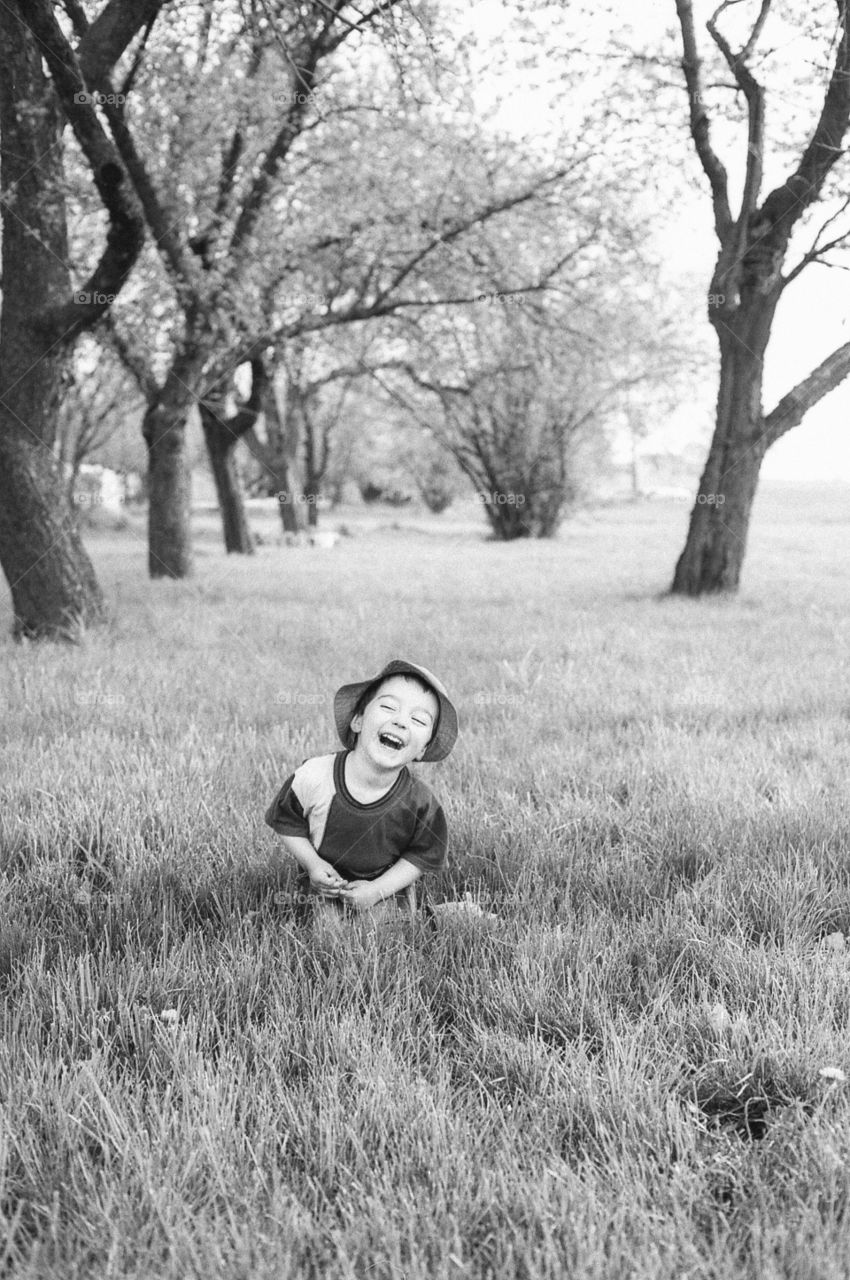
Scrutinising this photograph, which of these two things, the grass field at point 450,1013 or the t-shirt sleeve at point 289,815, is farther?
the t-shirt sleeve at point 289,815

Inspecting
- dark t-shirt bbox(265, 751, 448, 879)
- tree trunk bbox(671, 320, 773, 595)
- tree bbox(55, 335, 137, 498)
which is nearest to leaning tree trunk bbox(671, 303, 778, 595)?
tree trunk bbox(671, 320, 773, 595)

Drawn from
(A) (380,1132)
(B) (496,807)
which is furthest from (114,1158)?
(B) (496,807)

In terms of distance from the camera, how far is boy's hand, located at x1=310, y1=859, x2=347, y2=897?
306 centimetres

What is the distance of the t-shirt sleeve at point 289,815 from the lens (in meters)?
3.14

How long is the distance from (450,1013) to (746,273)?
10.3m

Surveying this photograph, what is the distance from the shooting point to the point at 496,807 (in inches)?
162

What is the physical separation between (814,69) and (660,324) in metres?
9.84

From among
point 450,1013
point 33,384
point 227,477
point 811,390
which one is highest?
point 811,390

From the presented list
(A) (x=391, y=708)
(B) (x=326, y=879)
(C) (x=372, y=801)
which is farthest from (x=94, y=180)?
(B) (x=326, y=879)

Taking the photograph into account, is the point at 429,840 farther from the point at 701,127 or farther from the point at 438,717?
the point at 701,127

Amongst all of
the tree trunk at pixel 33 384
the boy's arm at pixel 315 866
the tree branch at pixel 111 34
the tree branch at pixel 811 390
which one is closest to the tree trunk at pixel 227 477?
the tree trunk at pixel 33 384

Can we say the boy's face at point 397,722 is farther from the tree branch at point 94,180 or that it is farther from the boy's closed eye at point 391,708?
the tree branch at point 94,180

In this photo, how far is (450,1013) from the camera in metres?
2.65

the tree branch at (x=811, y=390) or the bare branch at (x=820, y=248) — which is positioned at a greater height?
the bare branch at (x=820, y=248)
